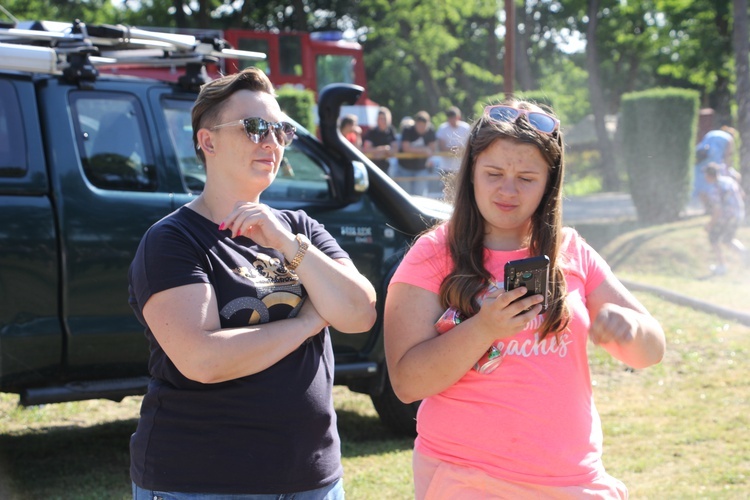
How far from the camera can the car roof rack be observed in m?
4.38

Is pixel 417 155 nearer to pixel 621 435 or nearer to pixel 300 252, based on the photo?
pixel 621 435

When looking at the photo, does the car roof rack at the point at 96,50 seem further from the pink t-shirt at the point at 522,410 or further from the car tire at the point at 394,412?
the pink t-shirt at the point at 522,410

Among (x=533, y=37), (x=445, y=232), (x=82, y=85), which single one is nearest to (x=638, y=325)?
(x=445, y=232)

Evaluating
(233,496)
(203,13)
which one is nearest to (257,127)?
(233,496)

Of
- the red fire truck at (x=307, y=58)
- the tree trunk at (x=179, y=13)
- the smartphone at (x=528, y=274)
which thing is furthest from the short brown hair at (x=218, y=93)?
the tree trunk at (x=179, y=13)

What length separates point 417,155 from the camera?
16.4m

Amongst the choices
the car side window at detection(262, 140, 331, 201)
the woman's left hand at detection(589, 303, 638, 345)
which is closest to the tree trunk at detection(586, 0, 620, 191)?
the car side window at detection(262, 140, 331, 201)

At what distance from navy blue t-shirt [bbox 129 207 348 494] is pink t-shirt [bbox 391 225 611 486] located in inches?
13.2

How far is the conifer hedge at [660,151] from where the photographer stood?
15.2 metres

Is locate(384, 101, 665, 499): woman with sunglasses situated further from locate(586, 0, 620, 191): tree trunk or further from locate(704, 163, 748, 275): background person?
locate(586, 0, 620, 191): tree trunk

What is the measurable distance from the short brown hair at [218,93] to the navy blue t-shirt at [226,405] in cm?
26

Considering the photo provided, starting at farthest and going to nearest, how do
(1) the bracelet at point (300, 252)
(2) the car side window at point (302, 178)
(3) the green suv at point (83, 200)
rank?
1. (2) the car side window at point (302, 178)
2. (3) the green suv at point (83, 200)
3. (1) the bracelet at point (300, 252)

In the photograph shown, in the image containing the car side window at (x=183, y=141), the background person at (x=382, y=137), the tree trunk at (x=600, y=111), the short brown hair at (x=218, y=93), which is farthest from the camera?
the tree trunk at (x=600, y=111)

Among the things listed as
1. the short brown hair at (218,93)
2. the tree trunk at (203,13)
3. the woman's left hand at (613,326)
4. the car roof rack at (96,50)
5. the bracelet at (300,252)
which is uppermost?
the tree trunk at (203,13)
